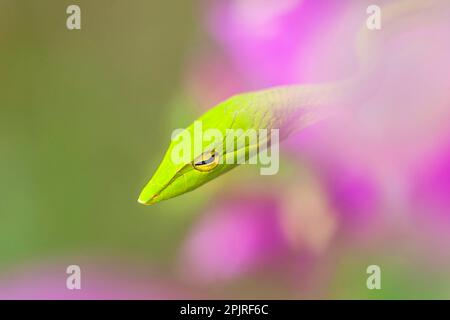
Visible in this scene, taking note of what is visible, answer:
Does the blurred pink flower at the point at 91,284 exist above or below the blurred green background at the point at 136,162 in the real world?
below

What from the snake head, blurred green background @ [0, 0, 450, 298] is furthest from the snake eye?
blurred green background @ [0, 0, 450, 298]

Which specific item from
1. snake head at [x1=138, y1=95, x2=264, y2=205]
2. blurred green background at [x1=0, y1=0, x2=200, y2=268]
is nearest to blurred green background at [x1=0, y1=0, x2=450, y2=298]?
blurred green background at [x1=0, y1=0, x2=200, y2=268]

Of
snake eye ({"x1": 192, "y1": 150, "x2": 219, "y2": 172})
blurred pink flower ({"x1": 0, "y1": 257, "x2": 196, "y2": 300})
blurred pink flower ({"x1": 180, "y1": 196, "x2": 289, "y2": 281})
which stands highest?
snake eye ({"x1": 192, "y1": 150, "x2": 219, "y2": 172})

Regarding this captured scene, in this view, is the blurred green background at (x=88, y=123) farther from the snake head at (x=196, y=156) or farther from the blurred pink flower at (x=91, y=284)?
the snake head at (x=196, y=156)

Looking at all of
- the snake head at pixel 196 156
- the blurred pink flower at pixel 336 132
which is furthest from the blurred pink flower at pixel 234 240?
the snake head at pixel 196 156

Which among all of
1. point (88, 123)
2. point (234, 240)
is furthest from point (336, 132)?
point (88, 123)

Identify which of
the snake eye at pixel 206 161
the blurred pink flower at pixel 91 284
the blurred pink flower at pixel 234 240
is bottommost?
the blurred pink flower at pixel 91 284

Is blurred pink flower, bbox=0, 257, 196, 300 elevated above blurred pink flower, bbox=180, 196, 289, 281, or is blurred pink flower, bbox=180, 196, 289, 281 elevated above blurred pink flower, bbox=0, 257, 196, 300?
blurred pink flower, bbox=180, 196, 289, 281

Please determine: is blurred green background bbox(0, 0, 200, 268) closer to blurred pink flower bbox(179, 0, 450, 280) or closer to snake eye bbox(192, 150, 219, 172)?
blurred pink flower bbox(179, 0, 450, 280)

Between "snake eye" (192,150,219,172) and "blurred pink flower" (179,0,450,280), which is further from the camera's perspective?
"blurred pink flower" (179,0,450,280)
